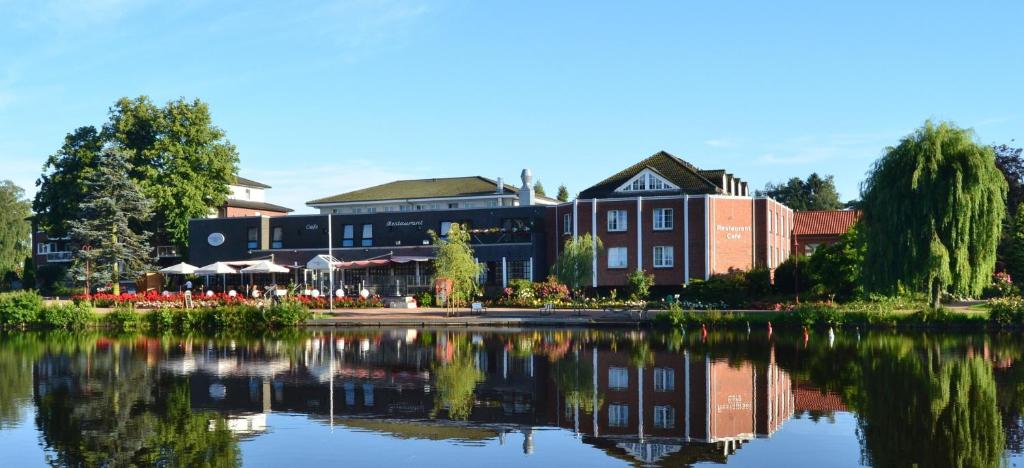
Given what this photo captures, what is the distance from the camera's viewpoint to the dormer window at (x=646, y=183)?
53.0m

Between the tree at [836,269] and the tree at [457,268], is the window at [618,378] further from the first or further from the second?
the tree at [457,268]

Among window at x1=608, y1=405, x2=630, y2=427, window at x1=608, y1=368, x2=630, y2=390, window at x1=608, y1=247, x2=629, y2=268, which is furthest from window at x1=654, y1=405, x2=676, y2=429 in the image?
window at x1=608, y1=247, x2=629, y2=268

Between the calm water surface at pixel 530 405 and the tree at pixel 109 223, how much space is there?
25331 mm

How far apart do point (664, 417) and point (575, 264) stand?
95.7ft

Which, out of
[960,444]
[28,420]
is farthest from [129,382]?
[960,444]

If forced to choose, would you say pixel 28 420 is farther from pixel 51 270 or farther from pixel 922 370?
pixel 51 270

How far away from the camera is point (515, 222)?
2208 inches

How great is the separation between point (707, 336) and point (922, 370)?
1203cm

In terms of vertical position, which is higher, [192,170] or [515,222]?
[192,170]

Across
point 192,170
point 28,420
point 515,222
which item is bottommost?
point 28,420

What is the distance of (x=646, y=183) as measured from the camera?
5344cm

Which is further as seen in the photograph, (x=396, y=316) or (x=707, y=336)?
(x=396, y=316)

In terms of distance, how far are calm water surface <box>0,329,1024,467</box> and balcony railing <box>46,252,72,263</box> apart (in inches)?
1771

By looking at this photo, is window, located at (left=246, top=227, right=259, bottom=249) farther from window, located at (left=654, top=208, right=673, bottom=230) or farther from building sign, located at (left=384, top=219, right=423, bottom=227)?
window, located at (left=654, top=208, right=673, bottom=230)
